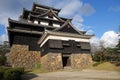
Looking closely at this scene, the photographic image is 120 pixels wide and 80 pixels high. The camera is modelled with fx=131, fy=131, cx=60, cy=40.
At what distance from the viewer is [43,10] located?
3653 centimetres

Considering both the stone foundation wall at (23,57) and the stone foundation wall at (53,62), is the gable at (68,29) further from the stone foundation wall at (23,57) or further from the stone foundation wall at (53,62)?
the stone foundation wall at (23,57)

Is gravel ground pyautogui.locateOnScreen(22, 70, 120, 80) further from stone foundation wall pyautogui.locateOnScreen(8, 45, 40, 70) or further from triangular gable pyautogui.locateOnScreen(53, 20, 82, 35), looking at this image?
triangular gable pyautogui.locateOnScreen(53, 20, 82, 35)

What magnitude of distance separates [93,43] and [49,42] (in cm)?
4569

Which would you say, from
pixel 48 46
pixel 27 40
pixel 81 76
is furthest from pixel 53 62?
pixel 81 76

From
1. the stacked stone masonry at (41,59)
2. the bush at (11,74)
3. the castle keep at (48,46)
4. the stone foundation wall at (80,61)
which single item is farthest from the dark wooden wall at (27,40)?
the bush at (11,74)

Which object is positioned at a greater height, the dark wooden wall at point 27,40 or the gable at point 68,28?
the gable at point 68,28

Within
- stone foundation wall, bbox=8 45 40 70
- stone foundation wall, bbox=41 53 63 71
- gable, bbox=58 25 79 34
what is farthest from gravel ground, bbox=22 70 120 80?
gable, bbox=58 25 79 34

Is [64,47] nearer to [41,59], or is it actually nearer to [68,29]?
[68,29]

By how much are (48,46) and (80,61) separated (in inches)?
259

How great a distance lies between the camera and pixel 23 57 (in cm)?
2539

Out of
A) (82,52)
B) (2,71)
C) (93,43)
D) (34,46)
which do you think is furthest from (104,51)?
(93,43)

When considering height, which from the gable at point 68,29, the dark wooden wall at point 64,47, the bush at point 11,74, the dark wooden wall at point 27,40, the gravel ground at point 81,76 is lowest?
the gravel ground at point 81,76

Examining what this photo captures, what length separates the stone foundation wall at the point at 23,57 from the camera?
81.1ft

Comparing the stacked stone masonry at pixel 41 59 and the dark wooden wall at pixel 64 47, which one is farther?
the dark wooden wall at pixel 64 47
